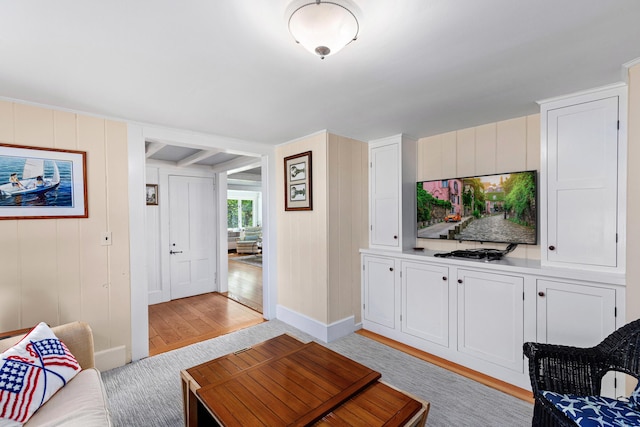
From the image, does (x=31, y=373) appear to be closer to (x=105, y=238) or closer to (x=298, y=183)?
(x=105, y=238)

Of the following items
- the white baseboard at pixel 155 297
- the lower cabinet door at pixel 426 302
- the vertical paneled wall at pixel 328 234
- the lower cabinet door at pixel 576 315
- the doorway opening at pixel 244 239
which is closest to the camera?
the lower cabinet door at pixel 576 315

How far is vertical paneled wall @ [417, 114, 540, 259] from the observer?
2668mm

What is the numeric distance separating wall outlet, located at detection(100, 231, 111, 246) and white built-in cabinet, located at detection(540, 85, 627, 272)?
3757mm

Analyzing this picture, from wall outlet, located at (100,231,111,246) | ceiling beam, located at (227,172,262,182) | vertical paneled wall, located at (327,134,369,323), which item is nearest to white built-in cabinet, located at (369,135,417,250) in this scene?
vertical paneled wall, located at (327,134,369,323)

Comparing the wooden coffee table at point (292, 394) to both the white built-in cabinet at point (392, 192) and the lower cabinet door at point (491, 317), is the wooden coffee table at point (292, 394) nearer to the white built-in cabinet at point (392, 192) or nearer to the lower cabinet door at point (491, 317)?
the lower cabinet door at point (491, 317)

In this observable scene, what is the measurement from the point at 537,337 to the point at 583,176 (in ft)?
4.20

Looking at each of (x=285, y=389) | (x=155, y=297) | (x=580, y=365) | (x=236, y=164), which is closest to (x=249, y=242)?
(x=155, y=297)

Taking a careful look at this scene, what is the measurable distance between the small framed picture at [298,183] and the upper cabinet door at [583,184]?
7.26 ft

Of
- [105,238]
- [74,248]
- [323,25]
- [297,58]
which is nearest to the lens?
[323,25]

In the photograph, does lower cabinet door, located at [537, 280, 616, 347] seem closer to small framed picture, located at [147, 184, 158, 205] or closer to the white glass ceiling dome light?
the white glass ceiling dome light

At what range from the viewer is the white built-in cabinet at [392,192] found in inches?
131

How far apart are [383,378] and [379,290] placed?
106 cm

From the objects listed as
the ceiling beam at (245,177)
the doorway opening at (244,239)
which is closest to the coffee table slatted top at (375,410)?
the doorway opening at (244,239)

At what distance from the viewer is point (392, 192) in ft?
11.1
